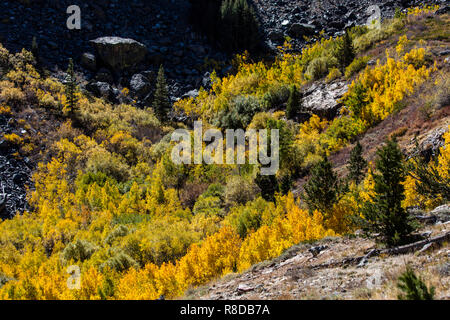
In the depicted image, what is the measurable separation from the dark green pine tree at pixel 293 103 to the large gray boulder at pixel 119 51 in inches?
1261

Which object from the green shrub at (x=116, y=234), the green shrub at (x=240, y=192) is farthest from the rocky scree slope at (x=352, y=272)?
the green shrub at (x=240, y=192)

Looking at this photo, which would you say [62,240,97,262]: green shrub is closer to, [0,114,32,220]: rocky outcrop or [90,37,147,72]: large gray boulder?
[0,114,32,220]: rocky outcrop


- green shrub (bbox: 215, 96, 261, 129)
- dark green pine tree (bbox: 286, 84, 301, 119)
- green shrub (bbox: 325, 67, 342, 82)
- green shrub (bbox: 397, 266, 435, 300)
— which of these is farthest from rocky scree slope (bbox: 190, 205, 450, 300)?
green shrub (bbox: 215, 96, 261, 129)

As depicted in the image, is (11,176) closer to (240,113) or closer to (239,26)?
(240,113)

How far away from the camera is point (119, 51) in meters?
51.4

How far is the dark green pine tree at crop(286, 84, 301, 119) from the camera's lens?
3419 centimetres

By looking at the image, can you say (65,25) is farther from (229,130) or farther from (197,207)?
(197,207)

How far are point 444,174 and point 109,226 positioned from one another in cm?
2463

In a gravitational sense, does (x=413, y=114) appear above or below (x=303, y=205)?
above

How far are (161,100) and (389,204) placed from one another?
41711 mm

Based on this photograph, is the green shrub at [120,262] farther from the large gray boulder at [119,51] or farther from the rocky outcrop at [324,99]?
the large gray boulder at [119,51]

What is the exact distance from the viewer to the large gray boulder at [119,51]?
A: 5081 cm
